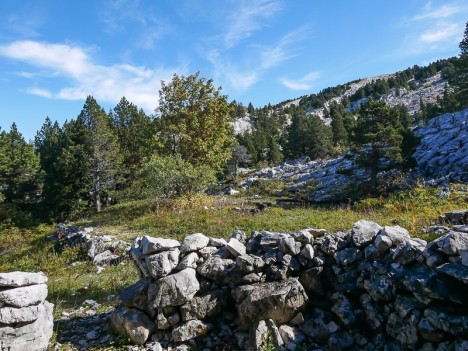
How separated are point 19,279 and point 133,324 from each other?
2.25 m

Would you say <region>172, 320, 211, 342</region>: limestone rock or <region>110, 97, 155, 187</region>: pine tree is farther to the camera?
<region>110, 97, 155, 187</region>: pine tree

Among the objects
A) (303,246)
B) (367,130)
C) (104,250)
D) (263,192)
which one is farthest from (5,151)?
(303,246)

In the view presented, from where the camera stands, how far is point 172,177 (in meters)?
19.8

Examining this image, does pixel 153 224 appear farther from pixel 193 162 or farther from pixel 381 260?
pixel 381 260

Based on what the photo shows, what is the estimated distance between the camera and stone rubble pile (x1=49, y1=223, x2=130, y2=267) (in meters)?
12.4

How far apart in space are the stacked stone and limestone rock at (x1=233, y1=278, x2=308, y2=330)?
3676 millimetres

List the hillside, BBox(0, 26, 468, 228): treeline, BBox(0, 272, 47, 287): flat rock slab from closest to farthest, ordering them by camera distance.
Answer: BBox(0, 272, 47, 287): flat rock slab, BBox(0, 26, 468, 228): treeline, the hillside

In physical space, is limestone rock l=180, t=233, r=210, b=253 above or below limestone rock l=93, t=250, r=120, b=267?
above

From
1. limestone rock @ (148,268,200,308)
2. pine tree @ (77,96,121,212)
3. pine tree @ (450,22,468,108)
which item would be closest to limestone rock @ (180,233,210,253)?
limestone rock @ (148,268,200,308)

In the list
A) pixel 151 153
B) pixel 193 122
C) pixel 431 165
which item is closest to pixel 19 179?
pixel 151 153

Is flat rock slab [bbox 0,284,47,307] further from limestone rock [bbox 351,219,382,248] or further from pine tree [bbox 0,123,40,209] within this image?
pine tree [bbox 0,123,40,209]

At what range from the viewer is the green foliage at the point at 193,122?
2500 cm

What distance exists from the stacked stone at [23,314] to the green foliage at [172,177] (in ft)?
43.7

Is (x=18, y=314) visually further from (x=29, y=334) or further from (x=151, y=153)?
(x=151, y=153)
